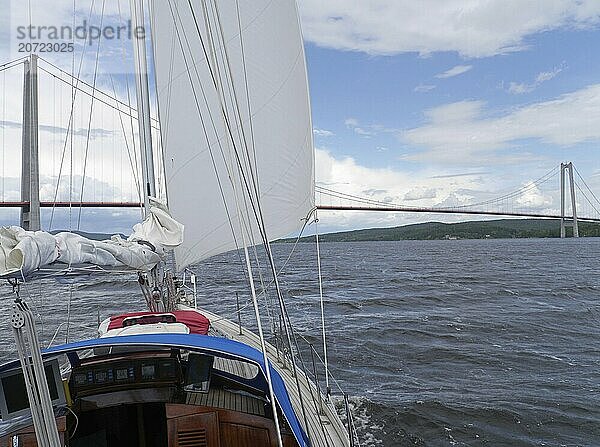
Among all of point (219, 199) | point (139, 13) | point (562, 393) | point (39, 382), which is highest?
point (139, 13)

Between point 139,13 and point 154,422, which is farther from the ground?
point 139,13

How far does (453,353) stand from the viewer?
1175 cm

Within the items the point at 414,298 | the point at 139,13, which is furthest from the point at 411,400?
the point at 414,298

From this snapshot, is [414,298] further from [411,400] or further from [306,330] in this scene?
[411,400]

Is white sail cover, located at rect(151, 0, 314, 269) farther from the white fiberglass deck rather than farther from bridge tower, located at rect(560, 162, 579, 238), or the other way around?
bridge tower, located at rect(560, 162, 579, 238)

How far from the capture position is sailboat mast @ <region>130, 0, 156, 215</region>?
633 centimetres

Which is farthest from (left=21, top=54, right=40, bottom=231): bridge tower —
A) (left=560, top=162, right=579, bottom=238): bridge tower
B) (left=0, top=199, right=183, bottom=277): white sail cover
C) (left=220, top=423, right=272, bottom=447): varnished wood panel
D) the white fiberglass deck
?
(left=560, top=162, right=579, bottom=238): bridge tower

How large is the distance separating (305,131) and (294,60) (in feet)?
2.34

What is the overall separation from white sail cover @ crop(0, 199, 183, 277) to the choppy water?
11.4 inches

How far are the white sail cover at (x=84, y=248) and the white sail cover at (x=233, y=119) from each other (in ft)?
2.48

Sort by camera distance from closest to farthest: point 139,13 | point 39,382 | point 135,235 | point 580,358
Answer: point 39,382 → point 135,235 → point 139,13 → point 580,358

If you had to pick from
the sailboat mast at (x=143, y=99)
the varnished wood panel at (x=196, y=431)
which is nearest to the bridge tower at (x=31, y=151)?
the sailboat mast at (x=143, y=99)

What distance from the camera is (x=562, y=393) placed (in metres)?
9.16

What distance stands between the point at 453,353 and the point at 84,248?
33.4 ft
